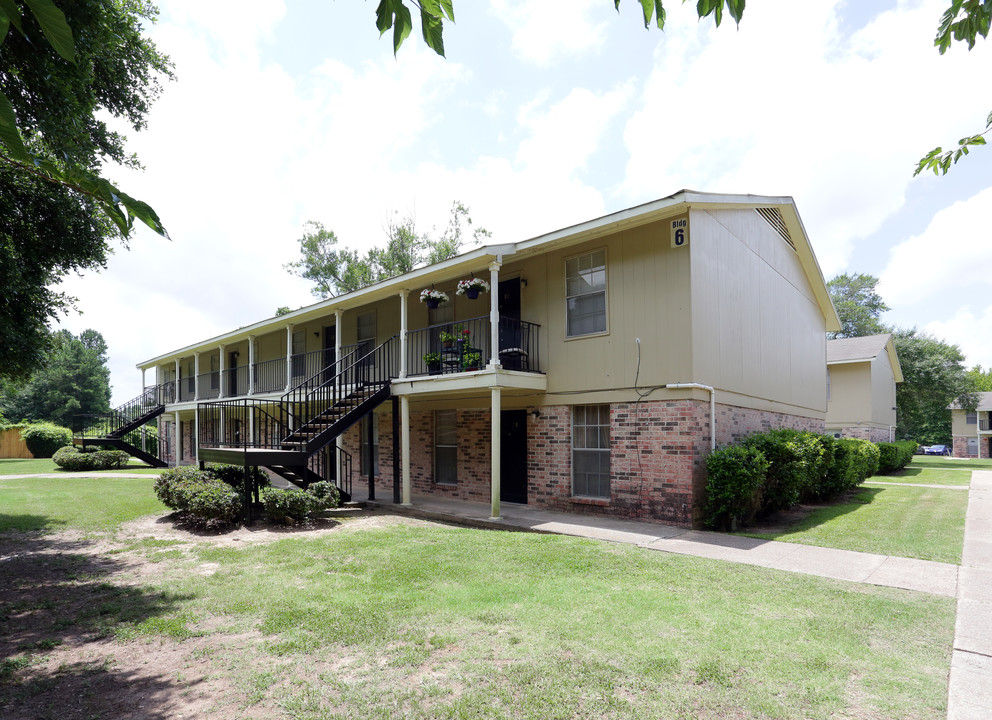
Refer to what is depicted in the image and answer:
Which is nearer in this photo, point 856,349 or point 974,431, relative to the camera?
point 856,349

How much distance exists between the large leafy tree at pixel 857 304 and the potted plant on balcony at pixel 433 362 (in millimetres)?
44492

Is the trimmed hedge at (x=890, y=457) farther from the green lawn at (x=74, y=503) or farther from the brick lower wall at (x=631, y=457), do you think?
the green lawn at (x=74, y=503)

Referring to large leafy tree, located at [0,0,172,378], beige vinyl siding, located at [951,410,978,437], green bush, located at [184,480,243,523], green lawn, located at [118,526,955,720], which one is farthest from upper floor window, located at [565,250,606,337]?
beige vinyl siding, located at [951,410,978,437]

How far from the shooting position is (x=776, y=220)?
48.1 ft

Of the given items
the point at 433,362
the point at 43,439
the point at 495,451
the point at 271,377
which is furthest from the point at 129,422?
the point at 495,451

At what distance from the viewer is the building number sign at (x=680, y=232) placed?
1004cm

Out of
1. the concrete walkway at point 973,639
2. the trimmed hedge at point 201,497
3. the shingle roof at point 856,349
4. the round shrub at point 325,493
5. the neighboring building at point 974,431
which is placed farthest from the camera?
the neighboring building at point 974,431

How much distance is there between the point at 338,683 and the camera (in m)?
3.81

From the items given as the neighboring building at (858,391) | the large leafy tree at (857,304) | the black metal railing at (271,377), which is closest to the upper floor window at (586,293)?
the black metal railing at (271,377)

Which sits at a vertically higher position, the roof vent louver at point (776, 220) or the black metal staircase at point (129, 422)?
the roof vent louver at point (776, 220)

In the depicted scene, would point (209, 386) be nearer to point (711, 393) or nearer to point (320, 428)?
point (320, 428)

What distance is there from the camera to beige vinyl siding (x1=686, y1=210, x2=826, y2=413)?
10.4 metres

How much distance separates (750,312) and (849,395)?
51.0 feet

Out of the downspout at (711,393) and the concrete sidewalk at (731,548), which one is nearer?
the concrete sidewalk at (731,548)
